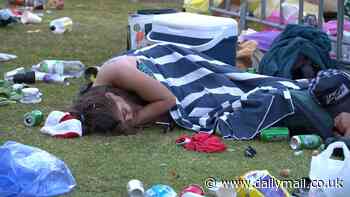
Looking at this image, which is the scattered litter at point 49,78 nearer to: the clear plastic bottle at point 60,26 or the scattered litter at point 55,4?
the clear plastic bottle at point 60,26

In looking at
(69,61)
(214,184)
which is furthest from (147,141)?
(69,61)

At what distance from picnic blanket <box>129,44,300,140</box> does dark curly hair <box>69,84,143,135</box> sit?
431 mm

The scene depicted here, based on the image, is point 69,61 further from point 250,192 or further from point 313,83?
point 250,192

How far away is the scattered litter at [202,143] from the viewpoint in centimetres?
425

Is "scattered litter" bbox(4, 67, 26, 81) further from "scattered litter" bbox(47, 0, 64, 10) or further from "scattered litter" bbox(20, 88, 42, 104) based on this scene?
"scattered litter" bbox(47, 0, 64, 10)

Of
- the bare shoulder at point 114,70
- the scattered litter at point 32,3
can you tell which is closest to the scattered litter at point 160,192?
the bare shoulder at point 114,70

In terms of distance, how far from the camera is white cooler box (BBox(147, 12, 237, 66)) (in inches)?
228

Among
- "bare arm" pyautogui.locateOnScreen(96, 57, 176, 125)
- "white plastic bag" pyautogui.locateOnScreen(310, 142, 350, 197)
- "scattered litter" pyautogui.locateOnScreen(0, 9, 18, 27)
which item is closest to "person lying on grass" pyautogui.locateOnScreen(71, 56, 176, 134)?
"bare arm" pyautogui.locateOnScreen(96, 57, 176, 125)

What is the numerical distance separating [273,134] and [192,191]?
1.24 metres

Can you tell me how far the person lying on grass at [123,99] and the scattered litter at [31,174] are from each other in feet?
2.98

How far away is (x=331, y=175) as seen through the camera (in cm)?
323

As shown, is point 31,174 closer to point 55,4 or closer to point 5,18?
point 5,18

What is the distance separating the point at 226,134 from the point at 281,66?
1.25 metres

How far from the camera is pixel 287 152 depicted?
4.31 metres
